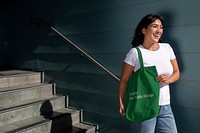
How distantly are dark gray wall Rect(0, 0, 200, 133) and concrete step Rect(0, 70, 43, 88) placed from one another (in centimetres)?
17

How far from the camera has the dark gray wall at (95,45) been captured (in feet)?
7.79

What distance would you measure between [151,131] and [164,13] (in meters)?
1.31

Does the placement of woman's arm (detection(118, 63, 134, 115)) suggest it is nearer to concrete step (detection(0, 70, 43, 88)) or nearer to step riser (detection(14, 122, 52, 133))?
step riser (detection(14, 122, 52, 133))

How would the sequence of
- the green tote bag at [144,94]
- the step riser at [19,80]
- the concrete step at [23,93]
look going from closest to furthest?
the green tote bag at [144,94], the concrete step at [23,93], the step riser at [19,80]

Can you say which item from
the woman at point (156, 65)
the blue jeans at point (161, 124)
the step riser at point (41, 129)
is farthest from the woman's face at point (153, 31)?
the step riser at point (41, 129)

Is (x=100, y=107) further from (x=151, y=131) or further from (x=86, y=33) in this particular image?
(x=151, y=131)

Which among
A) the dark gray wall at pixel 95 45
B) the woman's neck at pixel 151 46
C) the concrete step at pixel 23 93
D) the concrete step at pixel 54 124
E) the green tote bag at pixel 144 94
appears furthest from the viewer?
the concrete step at pixel 23 93

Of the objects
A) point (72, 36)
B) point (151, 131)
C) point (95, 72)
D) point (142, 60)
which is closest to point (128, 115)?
point (151, 131)

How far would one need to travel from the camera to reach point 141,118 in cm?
183

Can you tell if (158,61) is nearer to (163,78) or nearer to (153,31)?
(163,78)

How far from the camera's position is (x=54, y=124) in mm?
3109

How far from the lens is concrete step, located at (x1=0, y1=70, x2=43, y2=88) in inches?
137

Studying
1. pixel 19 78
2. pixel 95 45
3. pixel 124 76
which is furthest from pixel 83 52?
pixel 124 76

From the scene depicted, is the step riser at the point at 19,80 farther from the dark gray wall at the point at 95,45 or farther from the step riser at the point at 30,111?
the step riser at the point at 30,111
